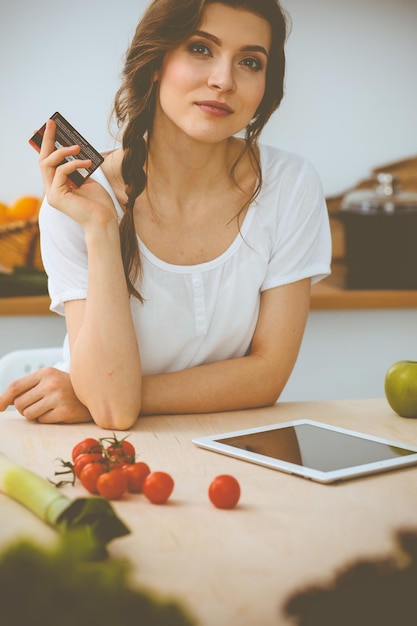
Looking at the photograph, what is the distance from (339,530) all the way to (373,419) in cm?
55

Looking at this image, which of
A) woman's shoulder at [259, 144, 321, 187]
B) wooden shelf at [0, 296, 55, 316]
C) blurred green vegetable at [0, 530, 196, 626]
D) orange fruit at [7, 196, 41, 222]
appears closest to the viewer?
blurred green vegetable at [0, 530, 196, 626]

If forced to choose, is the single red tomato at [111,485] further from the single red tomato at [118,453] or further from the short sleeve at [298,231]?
the short sleeve at [298,231]

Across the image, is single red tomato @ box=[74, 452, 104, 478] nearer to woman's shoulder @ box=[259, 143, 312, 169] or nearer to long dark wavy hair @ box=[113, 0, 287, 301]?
long dark wavy hair @ box=[113, 0, 287, 301]

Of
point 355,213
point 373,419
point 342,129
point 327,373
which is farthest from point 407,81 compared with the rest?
point 373,419

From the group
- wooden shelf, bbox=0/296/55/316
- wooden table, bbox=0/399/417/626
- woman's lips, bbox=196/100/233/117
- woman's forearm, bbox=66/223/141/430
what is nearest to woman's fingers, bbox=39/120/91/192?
woman's forearm, bbox=66/223/141/430

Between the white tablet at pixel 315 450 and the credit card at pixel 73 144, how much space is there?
511mm

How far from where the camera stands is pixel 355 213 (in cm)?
271

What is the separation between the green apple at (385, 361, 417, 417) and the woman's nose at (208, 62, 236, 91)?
0.56 m

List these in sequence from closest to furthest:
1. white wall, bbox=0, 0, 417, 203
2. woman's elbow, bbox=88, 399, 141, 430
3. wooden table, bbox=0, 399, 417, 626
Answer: wooden table, bbox=0, 399, 417, 626
woman's elbow, bbox=88, 399, 141, 430
white wall, bbox=0, 0, 417, 203

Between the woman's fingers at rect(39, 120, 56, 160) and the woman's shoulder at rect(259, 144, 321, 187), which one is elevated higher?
the woman's fingers at rect(39, 120, 56, 160)

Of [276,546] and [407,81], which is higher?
[407,81]

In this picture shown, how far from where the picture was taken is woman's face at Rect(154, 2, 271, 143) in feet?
4.97

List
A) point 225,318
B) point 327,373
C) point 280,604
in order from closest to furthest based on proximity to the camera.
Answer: point 280,604
point 225,318
point 327,373

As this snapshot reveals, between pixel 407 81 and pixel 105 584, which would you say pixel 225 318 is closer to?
pixel 105 584
